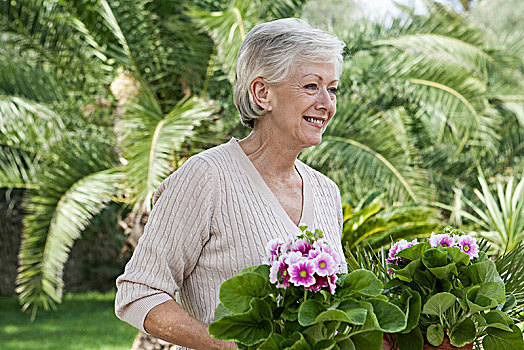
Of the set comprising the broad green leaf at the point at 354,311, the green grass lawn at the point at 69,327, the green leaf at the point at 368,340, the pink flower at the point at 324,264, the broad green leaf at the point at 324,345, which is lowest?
the green grass lawn at the point at 69,327

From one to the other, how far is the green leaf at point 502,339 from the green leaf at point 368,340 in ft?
1.22

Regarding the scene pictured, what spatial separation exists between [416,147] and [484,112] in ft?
3.08

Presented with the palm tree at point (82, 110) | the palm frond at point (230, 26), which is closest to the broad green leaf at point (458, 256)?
the palm tree at point (82, 110)

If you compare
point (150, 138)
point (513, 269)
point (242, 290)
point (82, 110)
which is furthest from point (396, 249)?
point (82, 110)

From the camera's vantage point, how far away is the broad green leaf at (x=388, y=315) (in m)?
1.33

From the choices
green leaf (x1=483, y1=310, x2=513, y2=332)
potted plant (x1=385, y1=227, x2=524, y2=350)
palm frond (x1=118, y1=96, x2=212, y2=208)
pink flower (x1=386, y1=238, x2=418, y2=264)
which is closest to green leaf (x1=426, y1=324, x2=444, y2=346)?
potted plant (x1=385, y1=227, x2=524, y2=350)

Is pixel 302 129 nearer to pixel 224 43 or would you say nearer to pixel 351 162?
pixel 224 43

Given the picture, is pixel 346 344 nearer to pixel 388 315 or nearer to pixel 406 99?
pixel 388 315

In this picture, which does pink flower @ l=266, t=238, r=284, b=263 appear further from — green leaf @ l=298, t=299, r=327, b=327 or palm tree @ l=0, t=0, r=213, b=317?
palm tree @ l=0, t=0, r=213, b=317

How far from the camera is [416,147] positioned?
286 inches

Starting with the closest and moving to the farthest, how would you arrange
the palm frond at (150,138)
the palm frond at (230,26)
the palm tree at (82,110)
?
the palm frond at (150,138), the palm frond at (230,26), the palm tree at (82,110)

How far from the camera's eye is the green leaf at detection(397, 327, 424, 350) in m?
1.53

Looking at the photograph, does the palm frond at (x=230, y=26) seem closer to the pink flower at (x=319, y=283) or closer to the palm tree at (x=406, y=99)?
the palm tree at (x=406, y=99)

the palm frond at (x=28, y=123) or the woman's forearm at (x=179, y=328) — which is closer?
the woman's forearm at (x=179, y=328)
